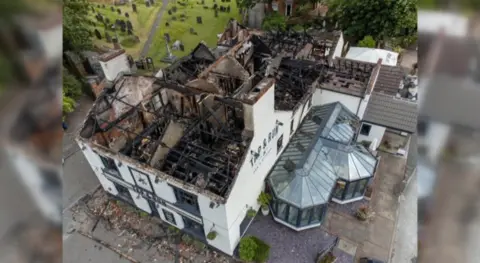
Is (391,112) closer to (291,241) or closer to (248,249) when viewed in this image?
(291,241)

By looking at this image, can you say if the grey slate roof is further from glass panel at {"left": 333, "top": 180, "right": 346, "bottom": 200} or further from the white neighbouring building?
glass panel at {"left": 333, "top": 180, "right": 346, "bottom": 200}

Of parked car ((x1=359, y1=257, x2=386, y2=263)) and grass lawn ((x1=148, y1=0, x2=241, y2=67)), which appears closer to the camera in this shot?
parked car ((x1=359, y1=257, x2=386, y2=263))

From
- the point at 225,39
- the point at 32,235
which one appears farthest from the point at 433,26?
the point at 225,39

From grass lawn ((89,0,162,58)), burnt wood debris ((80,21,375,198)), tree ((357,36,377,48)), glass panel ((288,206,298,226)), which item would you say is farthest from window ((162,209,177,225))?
tree ((357,36,377,48))

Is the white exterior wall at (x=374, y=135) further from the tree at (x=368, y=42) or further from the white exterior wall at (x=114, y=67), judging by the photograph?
the white exterior wall at (x=114, y=67)

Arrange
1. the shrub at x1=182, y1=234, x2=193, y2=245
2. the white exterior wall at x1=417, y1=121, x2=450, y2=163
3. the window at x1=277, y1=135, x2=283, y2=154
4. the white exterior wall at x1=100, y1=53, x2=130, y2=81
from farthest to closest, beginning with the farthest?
the window at x1=277, y1=135, x2=283, y2=154, the white exterior wall at x1=100, y1=53, x2=130, y2=81, the shrub at x1=182, y1=234, x2=193, y2=245, the white exterior wall at x1=417, y1=121, x2=450, y2=163

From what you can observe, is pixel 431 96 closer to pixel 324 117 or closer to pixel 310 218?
pixel 310 218

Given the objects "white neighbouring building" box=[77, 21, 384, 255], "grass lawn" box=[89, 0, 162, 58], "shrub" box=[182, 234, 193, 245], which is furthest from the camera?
"grass lawn" box=[89, 0, 162, 58]
